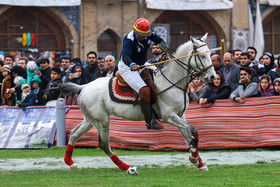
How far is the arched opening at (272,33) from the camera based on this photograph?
43.0 m

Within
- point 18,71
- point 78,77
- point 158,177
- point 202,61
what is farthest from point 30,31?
point 158,177

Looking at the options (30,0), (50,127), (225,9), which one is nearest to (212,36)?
(225,9)

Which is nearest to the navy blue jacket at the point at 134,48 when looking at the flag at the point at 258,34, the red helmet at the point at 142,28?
the red helmet at the point at 142,28

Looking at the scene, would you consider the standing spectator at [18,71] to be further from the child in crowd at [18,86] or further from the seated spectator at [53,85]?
the seated spectator at [53,85]

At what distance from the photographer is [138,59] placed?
12641mm

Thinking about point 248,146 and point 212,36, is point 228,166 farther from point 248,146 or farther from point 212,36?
point 212,36

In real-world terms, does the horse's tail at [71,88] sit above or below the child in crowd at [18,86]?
above

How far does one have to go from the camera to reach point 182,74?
41.0 feet

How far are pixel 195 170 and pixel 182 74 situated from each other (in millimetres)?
1891

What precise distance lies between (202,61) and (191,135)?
144 cm

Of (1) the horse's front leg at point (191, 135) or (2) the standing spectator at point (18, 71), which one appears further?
(2) the standing spectator at point (18, 71)

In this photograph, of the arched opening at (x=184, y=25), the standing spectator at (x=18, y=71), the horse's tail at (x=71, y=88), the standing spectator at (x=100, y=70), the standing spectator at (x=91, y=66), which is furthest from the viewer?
the arched opening at (x=184, y=25)

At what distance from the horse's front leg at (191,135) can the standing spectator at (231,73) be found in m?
4.85

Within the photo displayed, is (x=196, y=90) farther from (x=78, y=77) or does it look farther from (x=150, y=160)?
(x=78, y=77)
